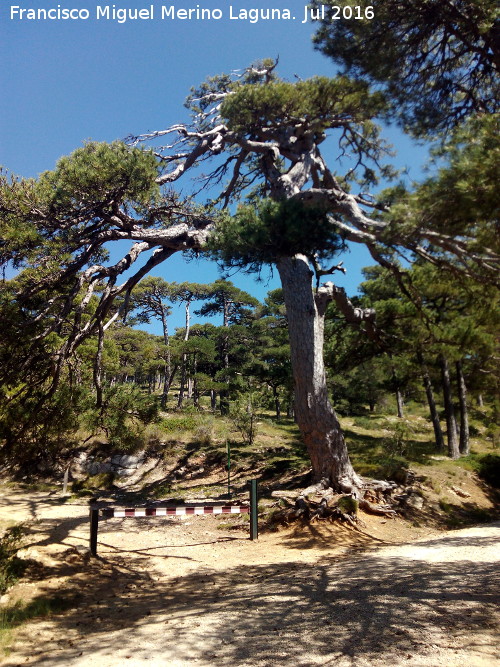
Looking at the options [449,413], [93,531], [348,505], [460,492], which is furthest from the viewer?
[449,413]

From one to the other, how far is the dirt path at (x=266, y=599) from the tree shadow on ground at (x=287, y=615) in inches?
0.7

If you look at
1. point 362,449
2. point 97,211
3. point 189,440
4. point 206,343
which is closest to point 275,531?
point 97,211

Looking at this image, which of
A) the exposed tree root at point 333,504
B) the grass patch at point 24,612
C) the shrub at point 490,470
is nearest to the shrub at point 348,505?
the exposed tree root at point 333,504

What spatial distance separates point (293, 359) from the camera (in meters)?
9.06

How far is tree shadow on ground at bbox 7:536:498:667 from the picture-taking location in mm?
3215

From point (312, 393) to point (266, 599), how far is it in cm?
451

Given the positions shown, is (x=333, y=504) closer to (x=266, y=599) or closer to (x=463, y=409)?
(x=266, y=599)

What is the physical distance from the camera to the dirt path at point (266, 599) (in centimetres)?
324

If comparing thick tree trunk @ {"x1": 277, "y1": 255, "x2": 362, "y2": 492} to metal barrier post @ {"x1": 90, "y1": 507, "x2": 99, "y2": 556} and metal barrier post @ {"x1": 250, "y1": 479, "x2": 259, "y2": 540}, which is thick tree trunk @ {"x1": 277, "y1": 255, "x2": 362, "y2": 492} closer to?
metal barrier post @ {"x1": 250, "y1": 479, "x2": 259, "y2": 540}

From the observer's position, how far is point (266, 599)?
15.1ft

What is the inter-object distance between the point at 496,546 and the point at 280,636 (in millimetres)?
4410

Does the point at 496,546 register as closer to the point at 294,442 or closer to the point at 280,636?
the point at 280,636

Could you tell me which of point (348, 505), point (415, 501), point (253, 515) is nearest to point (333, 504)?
point (348, 505)

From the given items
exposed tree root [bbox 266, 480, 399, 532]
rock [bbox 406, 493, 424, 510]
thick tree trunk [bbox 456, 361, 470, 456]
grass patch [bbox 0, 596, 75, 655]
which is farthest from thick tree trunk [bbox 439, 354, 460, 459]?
grass patch [bbox 0, 596, 75, 655]
